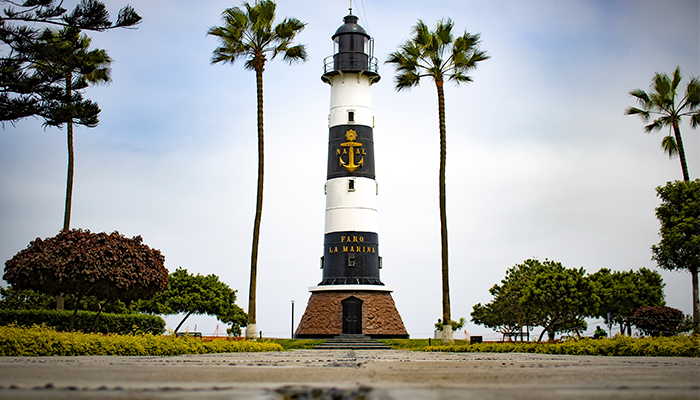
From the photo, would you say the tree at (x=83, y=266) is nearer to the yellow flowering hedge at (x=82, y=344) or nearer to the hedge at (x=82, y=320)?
the hedge at (x=82, y=320)

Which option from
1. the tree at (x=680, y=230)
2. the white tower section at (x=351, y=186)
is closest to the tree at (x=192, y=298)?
the white tower section at (x=351, y=186)

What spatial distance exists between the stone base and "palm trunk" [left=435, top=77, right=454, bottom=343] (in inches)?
378

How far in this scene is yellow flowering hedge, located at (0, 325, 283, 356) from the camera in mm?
13359

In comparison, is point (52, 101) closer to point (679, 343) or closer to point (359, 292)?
point (359, 292)

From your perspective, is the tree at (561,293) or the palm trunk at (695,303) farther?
the tree at (561,293)

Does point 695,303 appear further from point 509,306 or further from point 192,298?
point 192,298

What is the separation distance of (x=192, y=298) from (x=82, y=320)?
15.4 m

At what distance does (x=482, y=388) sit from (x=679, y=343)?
12668mm

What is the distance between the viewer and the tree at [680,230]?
99.6 feet

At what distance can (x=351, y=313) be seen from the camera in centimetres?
3488

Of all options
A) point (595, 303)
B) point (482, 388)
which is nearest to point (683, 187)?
point (595, 303)

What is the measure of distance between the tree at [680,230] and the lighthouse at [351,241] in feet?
46.5

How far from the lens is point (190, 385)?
4.29 metres

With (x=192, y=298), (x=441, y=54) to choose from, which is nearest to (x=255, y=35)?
(x=441, y=54)
